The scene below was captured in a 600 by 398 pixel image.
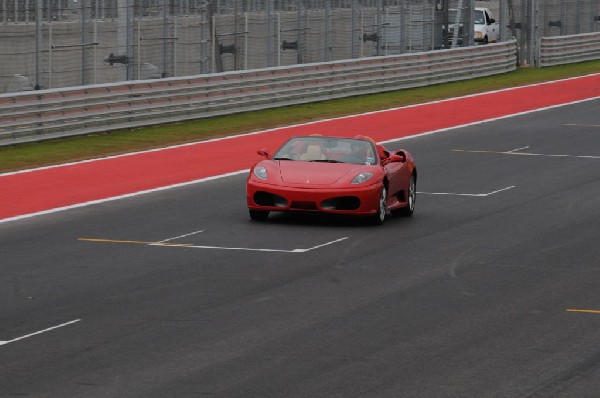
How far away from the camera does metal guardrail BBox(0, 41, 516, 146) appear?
1118 inches

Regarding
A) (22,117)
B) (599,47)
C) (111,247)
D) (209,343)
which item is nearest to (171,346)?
(209,343)

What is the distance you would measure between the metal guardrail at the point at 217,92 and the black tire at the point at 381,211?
405 inches

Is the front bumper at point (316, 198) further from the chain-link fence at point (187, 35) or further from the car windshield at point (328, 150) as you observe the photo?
the chain-link fence at point (187, 35)

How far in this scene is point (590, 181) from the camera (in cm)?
2436

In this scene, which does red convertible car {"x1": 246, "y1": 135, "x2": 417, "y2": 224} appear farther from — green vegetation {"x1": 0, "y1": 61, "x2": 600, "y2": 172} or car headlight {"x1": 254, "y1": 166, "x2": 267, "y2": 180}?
green vegetation {"x1": 0, "y1": 61, "x2": 600, "y2": 172}

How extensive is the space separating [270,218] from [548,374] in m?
9.35

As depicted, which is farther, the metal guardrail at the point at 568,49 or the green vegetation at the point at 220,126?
the metal guardrail at the point at 568,49

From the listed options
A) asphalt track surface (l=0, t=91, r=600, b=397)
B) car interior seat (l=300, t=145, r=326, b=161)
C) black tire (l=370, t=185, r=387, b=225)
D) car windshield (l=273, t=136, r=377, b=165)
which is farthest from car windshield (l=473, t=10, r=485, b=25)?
black tire (l=370, t=185, r=387, b=225)

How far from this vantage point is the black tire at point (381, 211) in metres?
19.0

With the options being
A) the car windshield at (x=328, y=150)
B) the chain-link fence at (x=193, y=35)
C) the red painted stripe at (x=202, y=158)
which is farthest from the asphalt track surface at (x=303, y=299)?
the chain-link fence at (x=193, y=35)

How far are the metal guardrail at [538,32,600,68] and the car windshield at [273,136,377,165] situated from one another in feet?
109

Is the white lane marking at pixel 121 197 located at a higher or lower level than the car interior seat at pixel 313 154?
lower

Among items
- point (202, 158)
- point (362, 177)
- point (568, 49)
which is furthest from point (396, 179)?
point (568, 49)

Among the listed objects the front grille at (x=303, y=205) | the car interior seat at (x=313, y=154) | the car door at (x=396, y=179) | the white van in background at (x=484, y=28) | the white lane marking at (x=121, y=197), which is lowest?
the white lane marking at (x=121, y=197)
